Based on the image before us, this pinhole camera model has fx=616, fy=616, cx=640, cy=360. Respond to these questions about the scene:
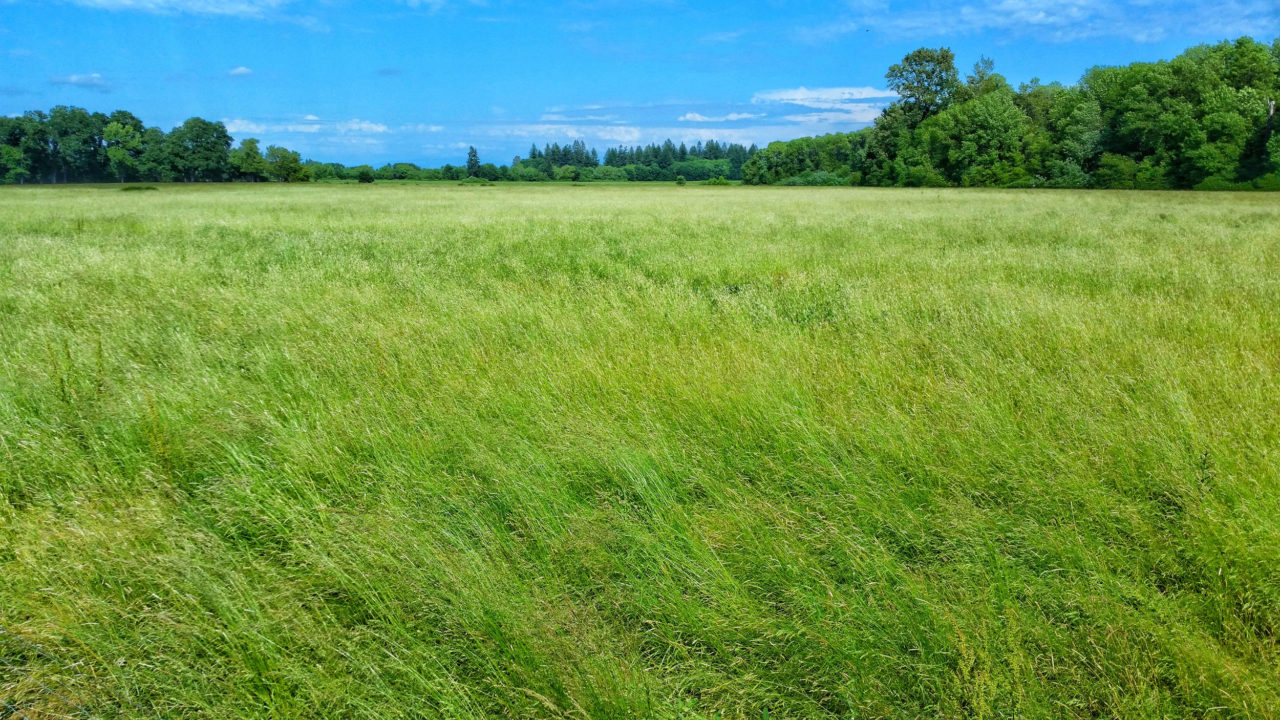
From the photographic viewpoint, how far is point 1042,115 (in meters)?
70.6

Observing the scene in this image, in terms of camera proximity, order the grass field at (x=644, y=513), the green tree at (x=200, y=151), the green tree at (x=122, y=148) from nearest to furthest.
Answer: the grass field at (x=644, y=513)
the green tree at (x=200, y=151)
the green tree at (x=122, y=148)

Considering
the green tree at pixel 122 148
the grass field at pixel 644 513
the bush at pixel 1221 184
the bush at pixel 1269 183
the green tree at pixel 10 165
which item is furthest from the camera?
the green tree at pixel 10 165

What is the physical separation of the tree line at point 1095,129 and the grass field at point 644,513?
54.8m

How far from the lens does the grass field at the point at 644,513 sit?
6.27 ft

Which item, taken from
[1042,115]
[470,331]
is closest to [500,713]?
[470,331]

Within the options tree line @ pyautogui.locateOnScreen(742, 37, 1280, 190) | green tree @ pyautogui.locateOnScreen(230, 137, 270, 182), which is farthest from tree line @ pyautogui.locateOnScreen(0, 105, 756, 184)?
tree line @ pyautogui.locateOnScreen(742, 37, 1280, 190)

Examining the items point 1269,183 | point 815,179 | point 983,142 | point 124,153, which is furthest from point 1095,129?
point 124,153

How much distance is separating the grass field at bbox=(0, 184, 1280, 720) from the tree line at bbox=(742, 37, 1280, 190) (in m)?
54.8

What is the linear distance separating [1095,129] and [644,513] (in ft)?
237

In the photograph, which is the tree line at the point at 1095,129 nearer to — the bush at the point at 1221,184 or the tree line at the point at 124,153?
the bush at the point at 1221,184

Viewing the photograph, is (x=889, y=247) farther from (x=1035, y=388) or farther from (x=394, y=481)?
(x=394, y=481)

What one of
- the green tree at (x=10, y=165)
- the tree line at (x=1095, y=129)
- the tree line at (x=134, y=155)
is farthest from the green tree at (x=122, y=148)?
the tree line at (x=1095, y=129)

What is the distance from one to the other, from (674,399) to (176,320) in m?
5.18

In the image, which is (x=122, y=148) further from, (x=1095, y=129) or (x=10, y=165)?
(x=1095, y=129)
